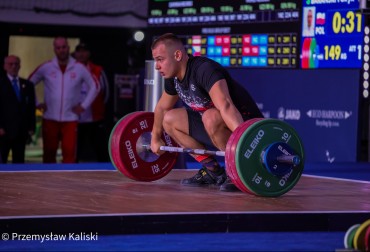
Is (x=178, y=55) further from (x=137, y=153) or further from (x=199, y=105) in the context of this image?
(x=137, y=153)

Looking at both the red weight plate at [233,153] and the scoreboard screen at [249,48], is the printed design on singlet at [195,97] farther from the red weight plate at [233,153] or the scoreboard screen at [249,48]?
the scoreboard screen at [249,48]

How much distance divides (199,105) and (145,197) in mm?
830

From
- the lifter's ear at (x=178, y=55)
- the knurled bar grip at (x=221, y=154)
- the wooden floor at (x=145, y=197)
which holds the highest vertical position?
the lifter's ear at (x=178, y=55)

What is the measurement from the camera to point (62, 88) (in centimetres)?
991

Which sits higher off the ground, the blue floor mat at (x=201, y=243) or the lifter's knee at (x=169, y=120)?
the lifter's knee at (x=169, y=120)

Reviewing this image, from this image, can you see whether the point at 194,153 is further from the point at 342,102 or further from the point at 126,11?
the point at 126,11

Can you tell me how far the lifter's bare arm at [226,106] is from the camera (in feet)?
19.7

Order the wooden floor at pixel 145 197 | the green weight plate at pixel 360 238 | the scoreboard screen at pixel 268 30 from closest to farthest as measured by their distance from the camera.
→ the green weight plate at pixel 360 238 → the wooden floor at pixel 145 197 → the scoreboard screen at pixel 268 30

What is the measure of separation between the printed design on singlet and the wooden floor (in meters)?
0.54

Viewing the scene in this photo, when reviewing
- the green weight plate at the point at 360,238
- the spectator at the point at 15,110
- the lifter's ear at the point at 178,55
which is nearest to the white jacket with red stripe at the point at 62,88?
the spectator at the point at 15,110

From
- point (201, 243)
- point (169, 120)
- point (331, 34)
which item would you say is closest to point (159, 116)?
point (169, 120)

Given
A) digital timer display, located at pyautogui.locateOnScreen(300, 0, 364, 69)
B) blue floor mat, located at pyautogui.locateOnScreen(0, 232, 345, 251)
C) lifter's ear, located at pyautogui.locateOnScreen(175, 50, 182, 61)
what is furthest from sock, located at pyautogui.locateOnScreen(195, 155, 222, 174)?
digital timer display, located at pyautogui.locateOnScreen(300, 0, 364, 69)

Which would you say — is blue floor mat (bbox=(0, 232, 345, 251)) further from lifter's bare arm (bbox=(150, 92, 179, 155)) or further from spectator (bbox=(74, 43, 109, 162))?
spectator (bbox=(74, 43, 109, 162))

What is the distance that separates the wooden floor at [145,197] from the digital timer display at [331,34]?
2.09 metres
